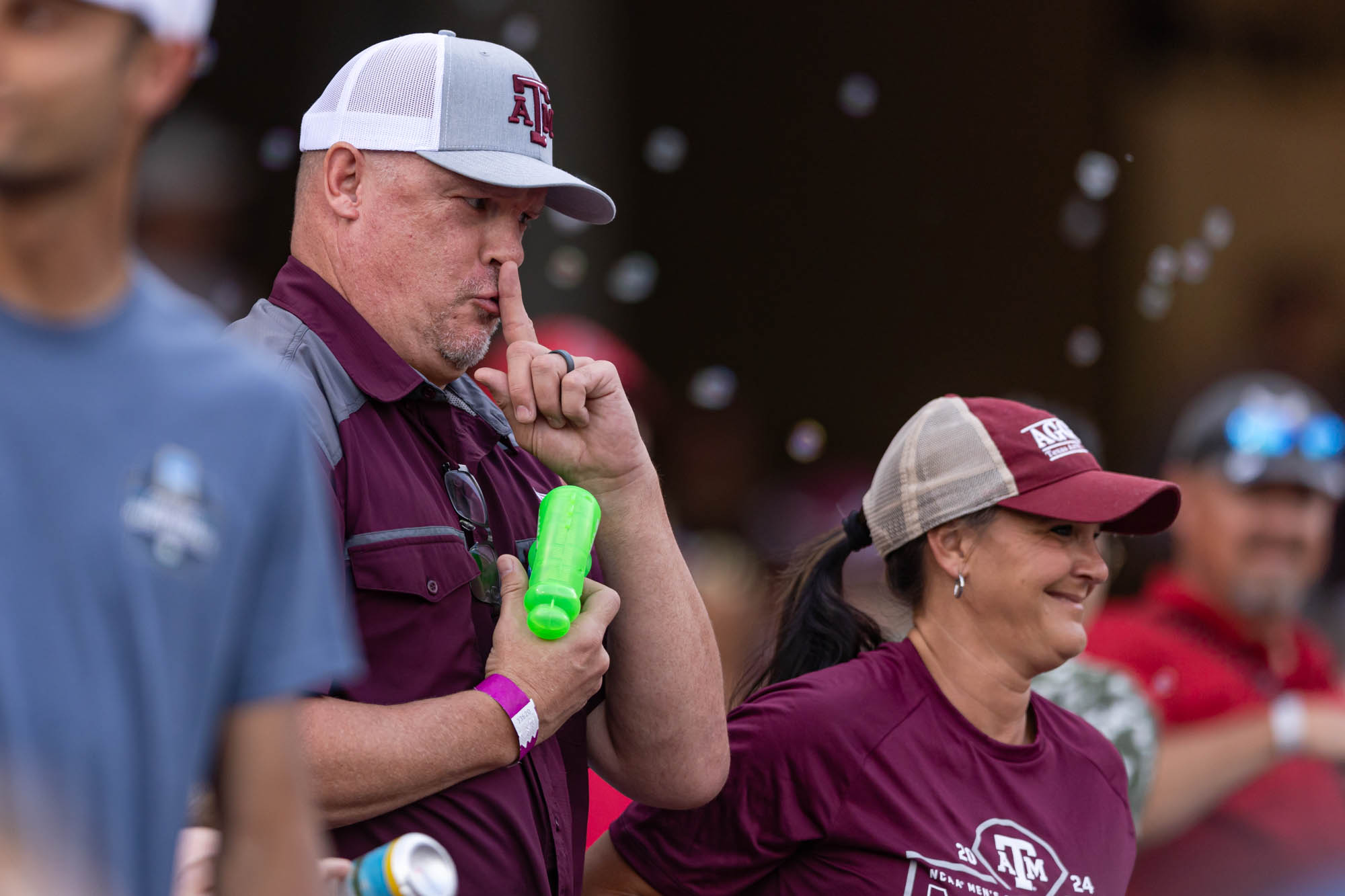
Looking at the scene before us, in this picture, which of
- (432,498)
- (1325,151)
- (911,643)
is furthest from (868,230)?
(432,498)

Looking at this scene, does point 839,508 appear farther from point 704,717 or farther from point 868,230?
point 868,230

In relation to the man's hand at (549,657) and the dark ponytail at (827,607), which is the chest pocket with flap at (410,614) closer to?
the man's hand at (549,657)

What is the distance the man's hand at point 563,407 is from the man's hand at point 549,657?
0.20 meters

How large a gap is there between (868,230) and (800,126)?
63 centimetres

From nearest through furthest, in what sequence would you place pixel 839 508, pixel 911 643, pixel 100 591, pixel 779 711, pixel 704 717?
1. pixel 100 591
2. pixel 704 717
3. pixel 779 711
4. pixel 911 643
5. pixel 839 508

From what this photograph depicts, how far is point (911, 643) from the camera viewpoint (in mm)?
2971

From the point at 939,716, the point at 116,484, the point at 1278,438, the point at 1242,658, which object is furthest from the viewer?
the point at 1278,438

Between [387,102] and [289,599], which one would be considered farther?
[387,102]

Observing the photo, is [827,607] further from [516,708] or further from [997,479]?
[516,708]

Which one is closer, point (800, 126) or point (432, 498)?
point (432, 498)

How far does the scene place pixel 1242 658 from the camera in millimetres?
4469

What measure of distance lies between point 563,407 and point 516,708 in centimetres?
45

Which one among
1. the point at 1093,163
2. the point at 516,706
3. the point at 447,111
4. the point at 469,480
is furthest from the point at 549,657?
the point at 1093,163

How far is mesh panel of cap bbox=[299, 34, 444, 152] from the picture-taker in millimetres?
2447
